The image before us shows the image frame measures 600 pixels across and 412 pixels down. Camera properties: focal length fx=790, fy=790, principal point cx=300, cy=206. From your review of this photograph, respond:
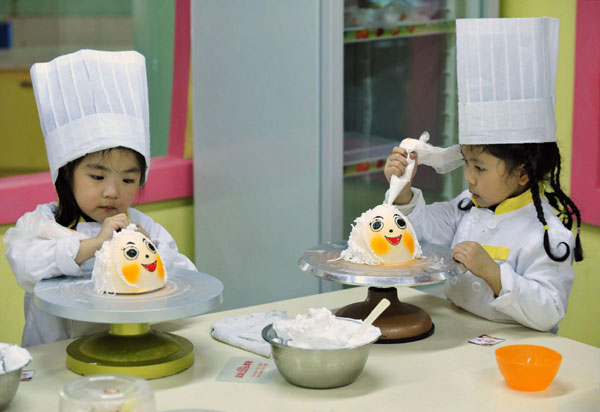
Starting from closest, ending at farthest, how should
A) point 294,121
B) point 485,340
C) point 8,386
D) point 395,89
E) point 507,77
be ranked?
point 8,386, point 485,340, point 507,77, point 294,121, point 395,89

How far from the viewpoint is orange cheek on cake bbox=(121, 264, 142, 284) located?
1.46 metres

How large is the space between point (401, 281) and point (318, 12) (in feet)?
4.02

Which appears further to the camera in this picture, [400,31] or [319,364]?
[400,31]

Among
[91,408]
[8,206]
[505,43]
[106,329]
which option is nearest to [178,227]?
[8,206]

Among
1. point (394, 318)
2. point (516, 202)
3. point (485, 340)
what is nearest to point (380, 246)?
point (394, 318)

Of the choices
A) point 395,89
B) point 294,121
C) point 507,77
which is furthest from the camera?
point 395,89

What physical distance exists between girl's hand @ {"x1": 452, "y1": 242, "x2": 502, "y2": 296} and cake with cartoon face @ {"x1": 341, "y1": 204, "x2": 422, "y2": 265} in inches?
3.7

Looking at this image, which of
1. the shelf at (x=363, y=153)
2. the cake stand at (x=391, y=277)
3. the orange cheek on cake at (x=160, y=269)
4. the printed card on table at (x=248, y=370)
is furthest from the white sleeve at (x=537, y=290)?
the shelf at (x=363, y=153)

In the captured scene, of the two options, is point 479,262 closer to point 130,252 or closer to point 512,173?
point 512,173

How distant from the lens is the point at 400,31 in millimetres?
2840

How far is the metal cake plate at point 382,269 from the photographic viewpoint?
1.49 m

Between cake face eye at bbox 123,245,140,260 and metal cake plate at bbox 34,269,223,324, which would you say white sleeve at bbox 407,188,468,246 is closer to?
metal cake plate at bbox 34,269,223,324

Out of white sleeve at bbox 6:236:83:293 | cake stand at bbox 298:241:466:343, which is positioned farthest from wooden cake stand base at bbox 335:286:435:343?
white sleeve at bbox 6:236:83:293

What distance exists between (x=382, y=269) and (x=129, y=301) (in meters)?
0.50
